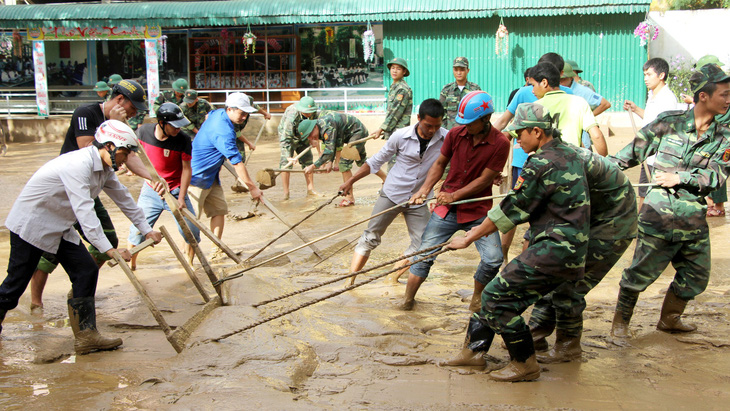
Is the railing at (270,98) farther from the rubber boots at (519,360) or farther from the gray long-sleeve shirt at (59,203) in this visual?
the rubber boots at (519,360)

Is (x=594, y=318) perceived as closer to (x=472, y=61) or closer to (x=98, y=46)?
(x=472, y=61)

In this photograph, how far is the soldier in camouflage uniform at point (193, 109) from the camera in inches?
390

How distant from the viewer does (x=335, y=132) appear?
870 cm

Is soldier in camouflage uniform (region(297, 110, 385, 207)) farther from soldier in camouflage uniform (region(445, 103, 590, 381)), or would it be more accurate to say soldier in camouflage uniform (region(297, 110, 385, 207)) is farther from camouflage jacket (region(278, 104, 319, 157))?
soldier in camouflage uniform (region(445, 103, 590, 381))

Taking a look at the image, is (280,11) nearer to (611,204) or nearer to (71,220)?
(71,220)

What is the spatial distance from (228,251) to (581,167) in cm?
334

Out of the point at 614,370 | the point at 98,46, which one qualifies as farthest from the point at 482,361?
the point at 98,46

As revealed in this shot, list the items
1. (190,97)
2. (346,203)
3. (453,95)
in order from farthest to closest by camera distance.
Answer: (190,97) → (346,203) → (453,95)

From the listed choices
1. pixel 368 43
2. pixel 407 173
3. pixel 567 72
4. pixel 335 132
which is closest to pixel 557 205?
pixel 407 173

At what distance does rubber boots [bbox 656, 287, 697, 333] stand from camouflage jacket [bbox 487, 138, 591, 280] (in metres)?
1.17

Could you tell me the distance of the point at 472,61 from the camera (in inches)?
659

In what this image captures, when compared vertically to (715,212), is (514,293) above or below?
above

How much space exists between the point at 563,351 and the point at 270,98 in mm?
15494

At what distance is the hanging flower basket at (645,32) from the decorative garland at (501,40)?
3023mm
